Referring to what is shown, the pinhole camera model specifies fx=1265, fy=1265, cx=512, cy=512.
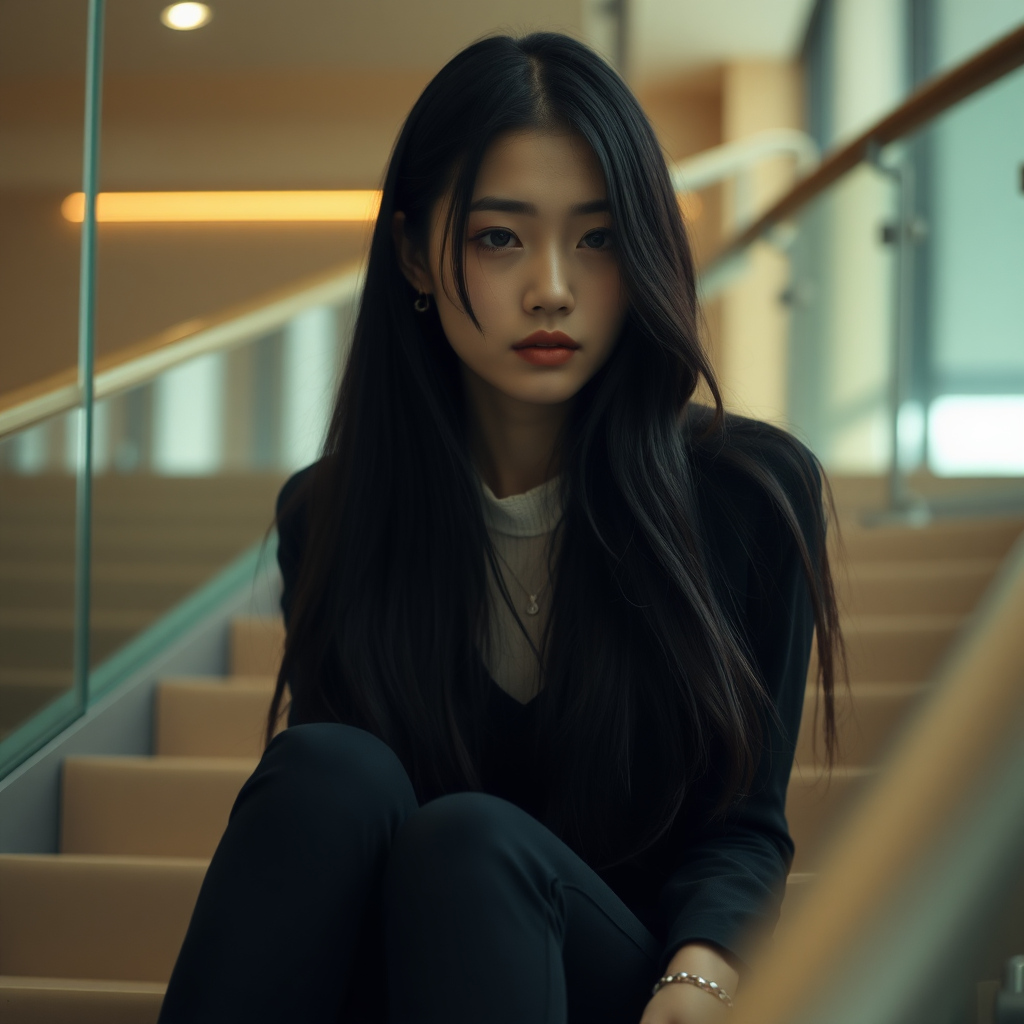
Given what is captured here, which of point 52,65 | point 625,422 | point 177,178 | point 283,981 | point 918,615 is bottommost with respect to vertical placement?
point 283,981

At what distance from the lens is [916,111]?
9.04 ft

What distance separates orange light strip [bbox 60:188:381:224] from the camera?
299 cm

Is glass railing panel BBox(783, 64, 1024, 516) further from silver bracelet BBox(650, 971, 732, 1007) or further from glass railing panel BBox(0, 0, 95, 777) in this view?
silver bracelet BBox(650, 971, 732, 1007)

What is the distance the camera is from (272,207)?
16.5ft

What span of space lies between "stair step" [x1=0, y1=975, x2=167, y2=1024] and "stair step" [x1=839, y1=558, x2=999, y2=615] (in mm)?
1553

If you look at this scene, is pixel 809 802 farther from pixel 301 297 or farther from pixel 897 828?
pixel 301 297

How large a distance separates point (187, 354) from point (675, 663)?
1.58m

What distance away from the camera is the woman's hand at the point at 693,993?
101 cm

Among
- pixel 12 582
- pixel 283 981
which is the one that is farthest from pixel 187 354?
pixel 283 981

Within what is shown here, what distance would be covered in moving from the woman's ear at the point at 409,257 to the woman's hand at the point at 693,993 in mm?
796

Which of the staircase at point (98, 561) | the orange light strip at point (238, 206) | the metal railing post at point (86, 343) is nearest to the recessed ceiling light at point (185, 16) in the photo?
the orange light strip at point (238, 206)

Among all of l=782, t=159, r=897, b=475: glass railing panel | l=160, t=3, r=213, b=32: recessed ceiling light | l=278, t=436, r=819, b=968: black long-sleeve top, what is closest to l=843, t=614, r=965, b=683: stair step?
l=782, t=159, r=897, b=475: glass railing panel

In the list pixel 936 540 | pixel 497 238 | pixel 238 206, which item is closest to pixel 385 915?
pixel 497 238

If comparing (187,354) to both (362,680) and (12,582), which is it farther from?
(362,680)
